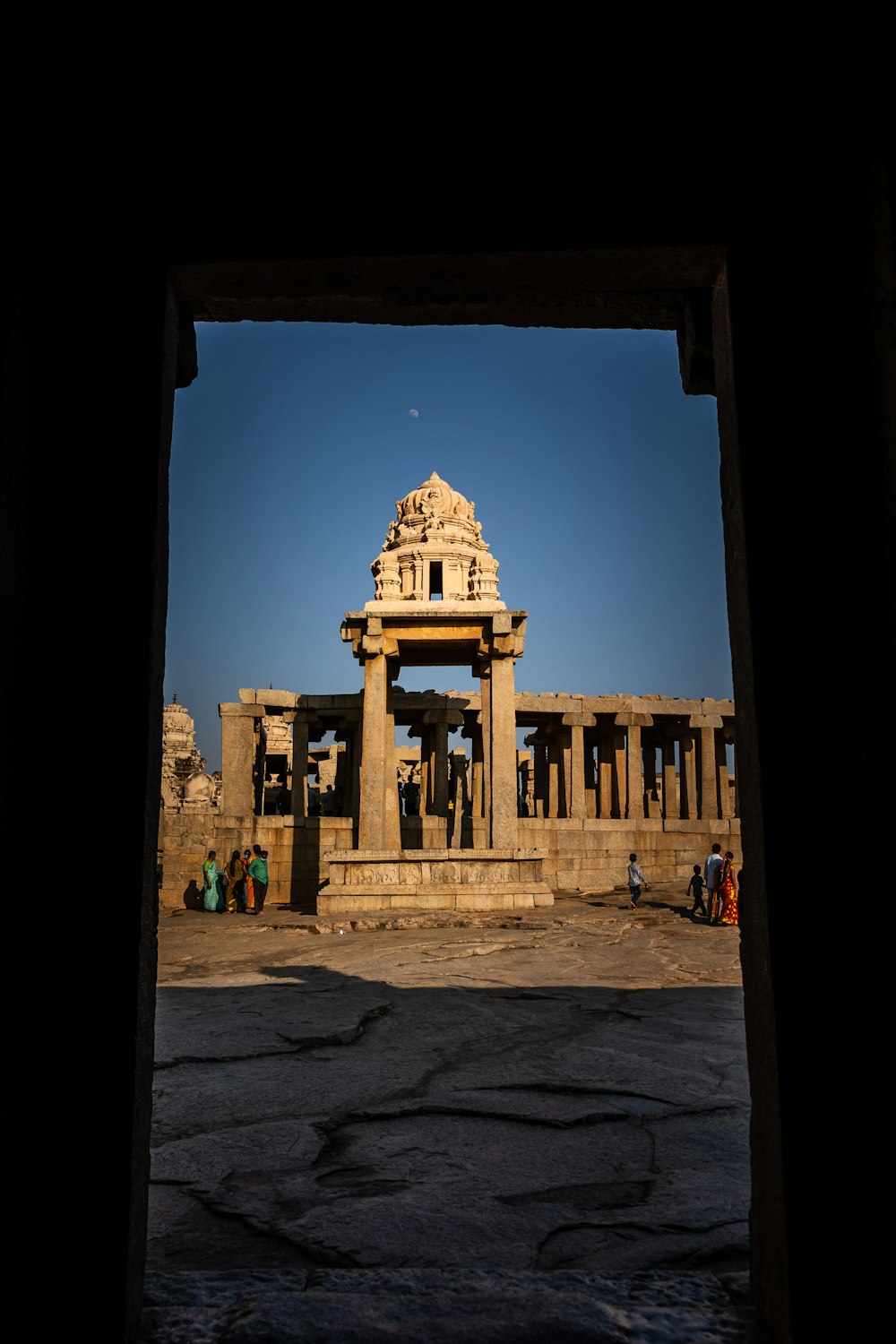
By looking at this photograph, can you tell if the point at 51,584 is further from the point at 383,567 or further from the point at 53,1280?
the point at 383,567

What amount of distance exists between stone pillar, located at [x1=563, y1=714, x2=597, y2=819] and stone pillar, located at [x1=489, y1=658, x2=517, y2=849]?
834 cm

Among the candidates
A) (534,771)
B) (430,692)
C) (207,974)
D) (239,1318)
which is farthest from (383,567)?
(239,1318)

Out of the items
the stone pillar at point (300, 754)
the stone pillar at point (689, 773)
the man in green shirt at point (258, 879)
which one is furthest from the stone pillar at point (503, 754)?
the stone pillar at point (689, 773)

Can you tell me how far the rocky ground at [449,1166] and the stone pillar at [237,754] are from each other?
1429 cm

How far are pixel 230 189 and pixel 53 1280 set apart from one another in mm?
2329

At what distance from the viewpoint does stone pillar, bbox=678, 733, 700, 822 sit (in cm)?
2466

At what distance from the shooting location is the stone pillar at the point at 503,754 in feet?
47.1

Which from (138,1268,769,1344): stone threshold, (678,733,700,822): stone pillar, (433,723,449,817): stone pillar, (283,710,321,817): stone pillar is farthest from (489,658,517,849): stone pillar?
(138,1268,769,1344): stone threshold

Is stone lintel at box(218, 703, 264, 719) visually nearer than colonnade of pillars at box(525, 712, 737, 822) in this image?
Yes

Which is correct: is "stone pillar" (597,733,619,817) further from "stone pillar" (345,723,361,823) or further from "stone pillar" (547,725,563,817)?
"stone pillar" (345,723,361,823)

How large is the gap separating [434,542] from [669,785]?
1077cm

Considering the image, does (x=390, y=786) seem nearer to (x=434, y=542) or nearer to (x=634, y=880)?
(x=634, y=880)

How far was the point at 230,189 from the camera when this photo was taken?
208cm

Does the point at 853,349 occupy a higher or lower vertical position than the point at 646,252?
lower
